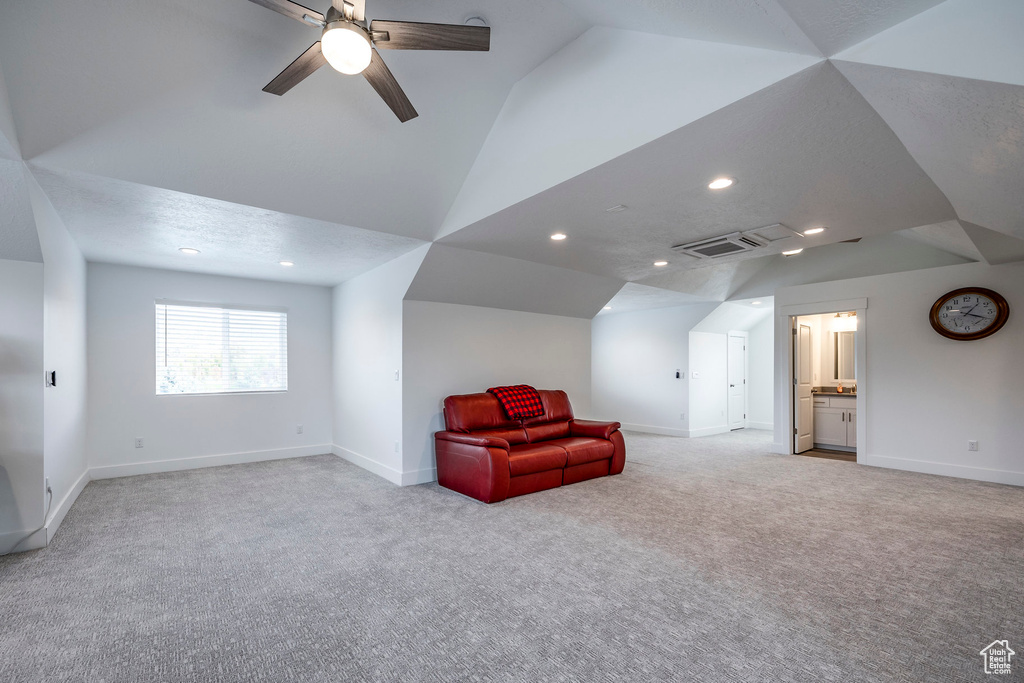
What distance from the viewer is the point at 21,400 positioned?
3340 mm

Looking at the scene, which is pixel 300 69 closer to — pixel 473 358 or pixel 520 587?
pixel 520 587

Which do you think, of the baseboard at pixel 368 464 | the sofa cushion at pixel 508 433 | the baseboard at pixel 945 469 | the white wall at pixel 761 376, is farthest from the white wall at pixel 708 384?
the baseboard at pixel 368 464

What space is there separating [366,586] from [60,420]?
126 inches

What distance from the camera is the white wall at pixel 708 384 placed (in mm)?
8250

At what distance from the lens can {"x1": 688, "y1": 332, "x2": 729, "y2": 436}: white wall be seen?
8.25 meters

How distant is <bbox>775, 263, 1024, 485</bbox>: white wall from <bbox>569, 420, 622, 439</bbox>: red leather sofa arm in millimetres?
3289

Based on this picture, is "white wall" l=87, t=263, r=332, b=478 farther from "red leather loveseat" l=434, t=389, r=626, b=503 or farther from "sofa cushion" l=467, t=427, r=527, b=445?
"sofa cushion" l=467, t=427, r=527, b=445

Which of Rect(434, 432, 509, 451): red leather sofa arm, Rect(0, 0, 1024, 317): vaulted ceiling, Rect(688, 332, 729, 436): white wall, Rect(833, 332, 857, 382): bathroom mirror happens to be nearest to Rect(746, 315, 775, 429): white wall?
Rect(688, 332, 729, 436): white wall

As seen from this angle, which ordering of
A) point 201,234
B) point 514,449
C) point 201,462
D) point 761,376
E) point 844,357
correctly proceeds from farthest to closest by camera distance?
point 761,376 → point 844,357 → point 201,462 → point 514,449 → point 201,234

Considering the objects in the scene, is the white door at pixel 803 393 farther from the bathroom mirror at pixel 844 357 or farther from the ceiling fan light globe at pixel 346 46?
the ceiling fan light globe at pixel 346 46

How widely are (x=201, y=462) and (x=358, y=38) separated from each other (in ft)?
18.6

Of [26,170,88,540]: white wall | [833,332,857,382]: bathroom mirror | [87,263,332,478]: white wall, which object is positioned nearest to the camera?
[26,170,88,540]: white wall

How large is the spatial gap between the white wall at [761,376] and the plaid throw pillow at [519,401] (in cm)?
585

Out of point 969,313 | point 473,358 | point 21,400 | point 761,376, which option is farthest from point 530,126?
point 761,376
